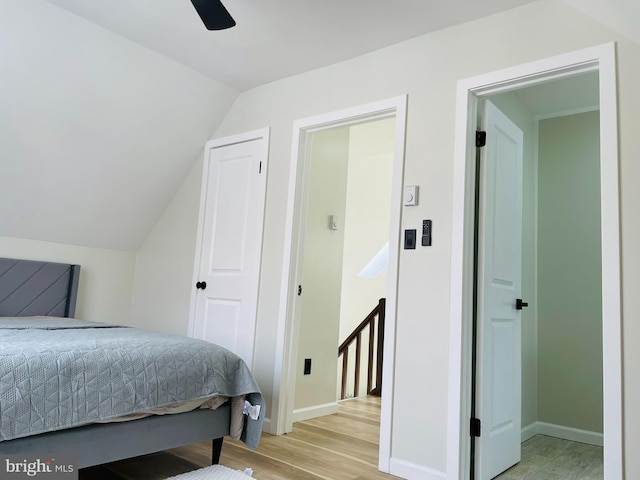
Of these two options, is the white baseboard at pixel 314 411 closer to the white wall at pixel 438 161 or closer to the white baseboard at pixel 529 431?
the white wall at pixel 438 161

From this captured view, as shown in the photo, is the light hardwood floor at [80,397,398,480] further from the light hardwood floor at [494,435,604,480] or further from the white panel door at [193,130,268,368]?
the light hardwood floor at [494,435,604,480]

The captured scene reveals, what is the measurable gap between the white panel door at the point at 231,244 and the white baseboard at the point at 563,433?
84.8 inches

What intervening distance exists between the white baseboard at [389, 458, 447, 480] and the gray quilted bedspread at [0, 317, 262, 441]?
0.83m

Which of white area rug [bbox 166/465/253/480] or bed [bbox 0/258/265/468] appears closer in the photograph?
bed [bbox 0/258/265/468]

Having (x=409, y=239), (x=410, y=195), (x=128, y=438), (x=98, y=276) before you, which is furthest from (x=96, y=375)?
(x=98, y=276)

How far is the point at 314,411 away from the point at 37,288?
2320 millimetres

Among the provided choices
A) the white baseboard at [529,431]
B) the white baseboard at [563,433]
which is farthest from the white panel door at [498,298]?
the white baseboard at [563,433]

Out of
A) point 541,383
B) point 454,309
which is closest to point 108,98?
point 454,309

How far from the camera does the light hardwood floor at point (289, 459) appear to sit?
8.31ft

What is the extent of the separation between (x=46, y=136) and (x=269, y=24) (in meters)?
1.74

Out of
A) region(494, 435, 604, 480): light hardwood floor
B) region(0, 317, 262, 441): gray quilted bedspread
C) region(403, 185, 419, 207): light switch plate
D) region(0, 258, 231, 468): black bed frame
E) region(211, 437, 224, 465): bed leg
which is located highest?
region(403, 185, 419, 207): light switch plate

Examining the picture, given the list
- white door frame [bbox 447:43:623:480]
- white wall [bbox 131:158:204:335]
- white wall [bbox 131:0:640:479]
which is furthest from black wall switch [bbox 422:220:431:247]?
white wall [bbox 131:158:204:335]

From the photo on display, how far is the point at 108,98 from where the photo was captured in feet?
11.5

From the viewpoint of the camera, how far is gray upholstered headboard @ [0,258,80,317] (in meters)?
3.71
